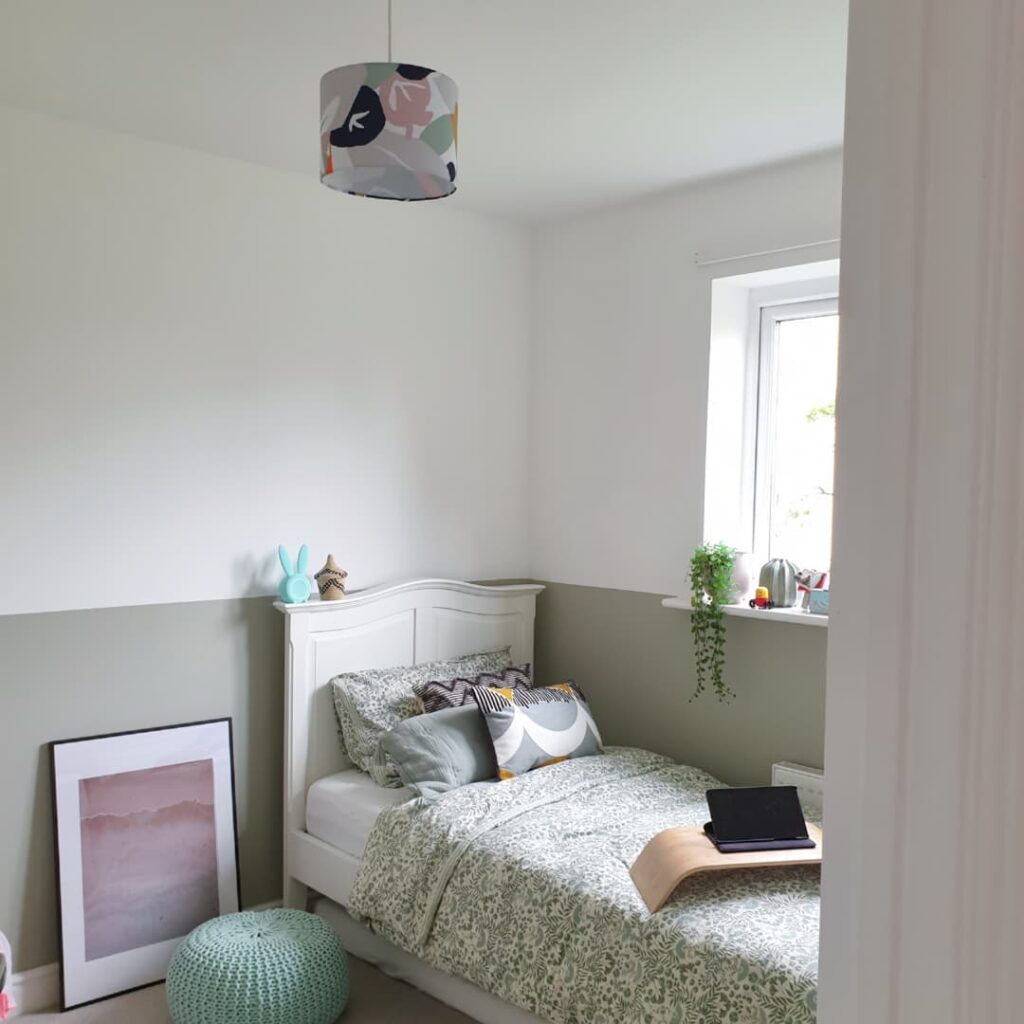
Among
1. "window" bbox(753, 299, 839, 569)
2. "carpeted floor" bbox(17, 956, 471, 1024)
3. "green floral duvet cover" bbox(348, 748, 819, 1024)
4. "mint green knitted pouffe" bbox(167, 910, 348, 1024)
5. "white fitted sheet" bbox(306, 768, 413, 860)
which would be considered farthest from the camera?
"window" bbox(753, 299, 839, 569)

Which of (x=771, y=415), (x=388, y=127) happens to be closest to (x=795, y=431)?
(x=771, y=415)

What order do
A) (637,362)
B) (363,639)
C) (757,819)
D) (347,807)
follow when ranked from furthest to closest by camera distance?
1. (637,362)
2. (363,639)
3. (347,807)
4. (757,819)

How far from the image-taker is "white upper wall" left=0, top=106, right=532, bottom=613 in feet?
9.36

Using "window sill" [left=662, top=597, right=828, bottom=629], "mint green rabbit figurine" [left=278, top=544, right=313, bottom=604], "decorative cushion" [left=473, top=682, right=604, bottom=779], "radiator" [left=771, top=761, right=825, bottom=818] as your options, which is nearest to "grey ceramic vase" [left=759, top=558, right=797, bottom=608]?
"window sill" [left=662, top=597, right=828, bottom=629]

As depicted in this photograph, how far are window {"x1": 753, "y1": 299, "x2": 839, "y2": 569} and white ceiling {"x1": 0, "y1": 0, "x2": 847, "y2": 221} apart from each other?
0.62 metres

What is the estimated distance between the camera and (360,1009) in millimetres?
2871

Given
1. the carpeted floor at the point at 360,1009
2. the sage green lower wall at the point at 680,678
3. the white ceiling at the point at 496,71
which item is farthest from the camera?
the sage green lower wall at the point at 680,678

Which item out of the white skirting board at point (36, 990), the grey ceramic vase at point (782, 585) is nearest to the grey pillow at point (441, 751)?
the grey ceramic vase at point (782, 585)

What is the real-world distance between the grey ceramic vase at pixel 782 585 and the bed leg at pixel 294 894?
73.1 inches

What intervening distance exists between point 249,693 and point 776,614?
175cm

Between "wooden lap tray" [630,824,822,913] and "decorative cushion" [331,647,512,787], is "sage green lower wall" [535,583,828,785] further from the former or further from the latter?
"wooden lap tray" [630,824,822,913]

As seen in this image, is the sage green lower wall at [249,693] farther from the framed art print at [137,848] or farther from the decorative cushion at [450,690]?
the decorative cushion at [450,690]

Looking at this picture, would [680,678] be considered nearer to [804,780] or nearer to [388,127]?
[804,780]

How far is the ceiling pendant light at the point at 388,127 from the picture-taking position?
6.12 feet
